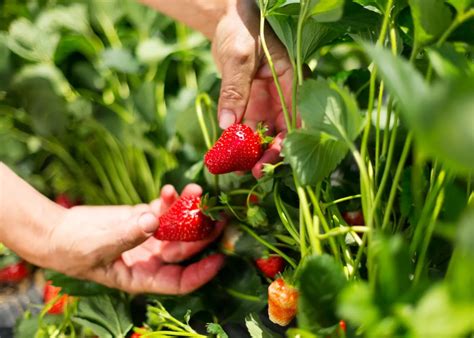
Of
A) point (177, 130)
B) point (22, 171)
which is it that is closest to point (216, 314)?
point (177, 130)

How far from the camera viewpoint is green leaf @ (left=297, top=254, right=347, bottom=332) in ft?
1.29

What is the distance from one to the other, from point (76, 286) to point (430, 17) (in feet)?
1.78

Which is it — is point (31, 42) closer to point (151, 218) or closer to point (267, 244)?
point (151, 218)

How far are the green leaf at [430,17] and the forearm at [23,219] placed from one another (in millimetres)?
496

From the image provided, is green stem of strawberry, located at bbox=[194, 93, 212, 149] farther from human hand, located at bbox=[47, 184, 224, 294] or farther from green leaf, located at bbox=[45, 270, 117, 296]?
green leaf, located at bbox=[45, 270, 117, 296]

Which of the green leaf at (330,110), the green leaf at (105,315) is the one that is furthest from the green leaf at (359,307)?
the green leaf at (105,315)

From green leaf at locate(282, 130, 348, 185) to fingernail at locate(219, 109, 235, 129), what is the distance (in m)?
0.19

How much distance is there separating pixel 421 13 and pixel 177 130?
0.50m

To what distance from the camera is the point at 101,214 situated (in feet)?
2.49

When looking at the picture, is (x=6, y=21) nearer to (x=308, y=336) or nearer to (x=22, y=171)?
(x=22, y=171)

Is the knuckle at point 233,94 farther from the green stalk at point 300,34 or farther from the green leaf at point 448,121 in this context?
the green leaf at point 448,121

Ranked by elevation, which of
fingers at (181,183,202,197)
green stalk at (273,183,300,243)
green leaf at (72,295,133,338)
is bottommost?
green leaf at (72,295,133,338)

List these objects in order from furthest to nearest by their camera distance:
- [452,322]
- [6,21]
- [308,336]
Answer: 1. [6,21]
2. [308,336]
3. [452,322]

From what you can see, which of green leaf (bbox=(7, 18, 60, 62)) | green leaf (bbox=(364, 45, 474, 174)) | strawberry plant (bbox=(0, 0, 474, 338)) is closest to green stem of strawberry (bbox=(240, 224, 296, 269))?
strawberry plant (bbox=(0, 0, 474, 338))
